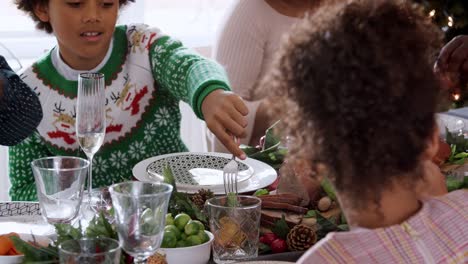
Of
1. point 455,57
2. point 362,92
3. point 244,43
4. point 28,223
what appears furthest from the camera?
point 244,43

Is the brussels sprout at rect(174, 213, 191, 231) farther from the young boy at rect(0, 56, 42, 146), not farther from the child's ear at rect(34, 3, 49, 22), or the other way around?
the child's ear at rect(34, 3, 49, 22)

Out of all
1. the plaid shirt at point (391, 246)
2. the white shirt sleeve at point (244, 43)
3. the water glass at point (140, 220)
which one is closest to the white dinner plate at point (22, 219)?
the water glass at point (140, 220)

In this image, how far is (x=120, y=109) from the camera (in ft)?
6.54

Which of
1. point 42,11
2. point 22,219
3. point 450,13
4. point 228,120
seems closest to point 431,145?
point 228,120

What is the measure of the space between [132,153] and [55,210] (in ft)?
2.50

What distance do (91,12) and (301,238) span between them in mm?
830

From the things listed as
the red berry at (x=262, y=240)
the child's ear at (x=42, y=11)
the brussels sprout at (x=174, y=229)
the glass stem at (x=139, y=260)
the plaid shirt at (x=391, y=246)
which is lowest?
the red berry at (x=262, y=240)

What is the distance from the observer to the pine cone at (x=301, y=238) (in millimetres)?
1276

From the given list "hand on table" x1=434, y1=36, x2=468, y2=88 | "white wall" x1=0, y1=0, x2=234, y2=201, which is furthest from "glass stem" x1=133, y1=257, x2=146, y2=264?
"white wall" x1=0, y1=0, x2=234, y2=201

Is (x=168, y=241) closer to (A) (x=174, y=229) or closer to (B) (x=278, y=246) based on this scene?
(A) (x=174, y=229)

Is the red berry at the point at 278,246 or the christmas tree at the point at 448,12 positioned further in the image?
the christmas tree at the point at 448,12

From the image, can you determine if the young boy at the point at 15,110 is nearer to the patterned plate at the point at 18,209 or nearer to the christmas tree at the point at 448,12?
the patterned plate at the point at 18,209

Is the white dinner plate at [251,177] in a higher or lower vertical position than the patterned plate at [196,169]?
higher

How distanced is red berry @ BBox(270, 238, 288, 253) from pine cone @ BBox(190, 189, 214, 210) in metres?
0.17
